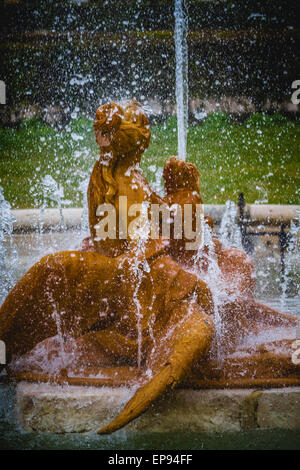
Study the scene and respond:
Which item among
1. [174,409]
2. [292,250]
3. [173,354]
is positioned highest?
[173,354]

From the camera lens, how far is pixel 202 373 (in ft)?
6.01

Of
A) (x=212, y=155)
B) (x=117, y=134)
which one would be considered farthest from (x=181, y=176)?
(x=212, y=155)

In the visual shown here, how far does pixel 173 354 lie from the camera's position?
5.42ft

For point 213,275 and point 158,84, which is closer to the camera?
point 213,275

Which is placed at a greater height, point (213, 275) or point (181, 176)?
point (181, 176)

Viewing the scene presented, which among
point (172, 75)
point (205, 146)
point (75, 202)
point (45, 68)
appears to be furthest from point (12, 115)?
point (205, 146)

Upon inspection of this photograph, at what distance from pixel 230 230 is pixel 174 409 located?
2689 millimetres

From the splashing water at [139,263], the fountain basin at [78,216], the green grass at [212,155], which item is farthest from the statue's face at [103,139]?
the green grass at [212,155]

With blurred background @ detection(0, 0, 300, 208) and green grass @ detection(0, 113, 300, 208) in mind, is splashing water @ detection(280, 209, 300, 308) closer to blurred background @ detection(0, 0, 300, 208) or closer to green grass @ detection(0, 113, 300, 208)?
blurred background @ detection(0, 0, 300, 208)

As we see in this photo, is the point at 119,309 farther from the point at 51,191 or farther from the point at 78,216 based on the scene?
the point at 51,191

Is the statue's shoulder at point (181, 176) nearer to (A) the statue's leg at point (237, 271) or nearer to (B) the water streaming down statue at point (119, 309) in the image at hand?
(B) the water streaming down statue at point (119, 309)

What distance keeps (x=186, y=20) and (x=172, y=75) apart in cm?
75

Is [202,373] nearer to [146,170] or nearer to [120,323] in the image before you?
[120,323]

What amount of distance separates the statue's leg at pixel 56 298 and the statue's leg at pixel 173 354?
0.86 ft
